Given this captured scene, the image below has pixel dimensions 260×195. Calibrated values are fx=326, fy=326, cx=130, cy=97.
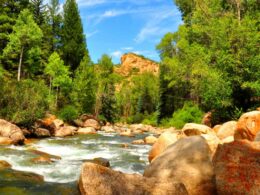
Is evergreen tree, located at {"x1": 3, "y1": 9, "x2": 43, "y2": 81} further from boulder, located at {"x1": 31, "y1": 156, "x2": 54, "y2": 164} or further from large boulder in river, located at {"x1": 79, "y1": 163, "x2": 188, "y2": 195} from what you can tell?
large boulder in river, located at {"x1": 79, "y1": 163, "x2": 188, "y2": 195}

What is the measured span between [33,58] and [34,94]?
48.2 feet

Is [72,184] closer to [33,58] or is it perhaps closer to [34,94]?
[34,94]

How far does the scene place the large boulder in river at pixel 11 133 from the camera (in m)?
17.8

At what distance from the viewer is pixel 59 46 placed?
51531 millimetres

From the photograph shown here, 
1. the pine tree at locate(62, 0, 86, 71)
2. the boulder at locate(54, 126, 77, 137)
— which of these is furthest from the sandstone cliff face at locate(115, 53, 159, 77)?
the boulder at locate(54, 126, 77, 137)

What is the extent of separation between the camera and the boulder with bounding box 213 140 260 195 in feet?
20.2

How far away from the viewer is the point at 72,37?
171ft

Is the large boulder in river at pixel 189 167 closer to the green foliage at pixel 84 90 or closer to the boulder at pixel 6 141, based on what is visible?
the boulder at pixel 6 141

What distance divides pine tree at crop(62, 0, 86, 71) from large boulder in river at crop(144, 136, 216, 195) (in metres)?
44.0

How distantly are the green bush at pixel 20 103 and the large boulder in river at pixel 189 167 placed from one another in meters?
16.1

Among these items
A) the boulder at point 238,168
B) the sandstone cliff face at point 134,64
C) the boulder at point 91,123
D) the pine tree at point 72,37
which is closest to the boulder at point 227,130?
the boulder at point 238,168

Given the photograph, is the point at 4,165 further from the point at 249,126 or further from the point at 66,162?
the point at 249,126

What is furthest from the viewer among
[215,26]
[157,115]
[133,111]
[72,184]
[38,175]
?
[133,111]

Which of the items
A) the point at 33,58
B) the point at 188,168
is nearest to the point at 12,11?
the point at 33,58
